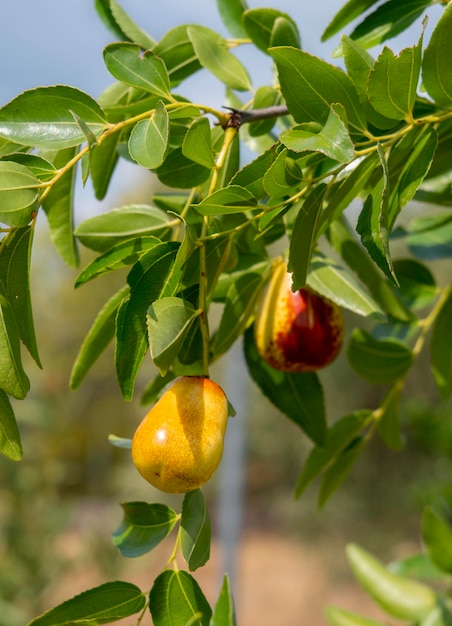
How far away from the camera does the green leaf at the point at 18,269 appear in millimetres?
344

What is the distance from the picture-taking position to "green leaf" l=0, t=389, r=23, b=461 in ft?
1.10

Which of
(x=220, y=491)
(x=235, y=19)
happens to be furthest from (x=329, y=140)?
(x=220, y=491)

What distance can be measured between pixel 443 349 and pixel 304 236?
0.30 metres

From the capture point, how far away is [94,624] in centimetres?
36

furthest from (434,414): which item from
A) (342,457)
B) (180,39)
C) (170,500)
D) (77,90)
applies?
(170,500)

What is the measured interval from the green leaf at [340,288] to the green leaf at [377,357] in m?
0.11

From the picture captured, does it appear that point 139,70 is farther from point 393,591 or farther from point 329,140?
point 393,591

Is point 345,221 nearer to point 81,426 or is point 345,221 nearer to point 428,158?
point 428,158

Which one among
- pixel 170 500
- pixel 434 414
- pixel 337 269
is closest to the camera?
pixel 337 269

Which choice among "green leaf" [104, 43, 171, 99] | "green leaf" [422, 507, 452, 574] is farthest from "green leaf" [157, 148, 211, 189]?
"green leaf" [422, 507, 452, 574]

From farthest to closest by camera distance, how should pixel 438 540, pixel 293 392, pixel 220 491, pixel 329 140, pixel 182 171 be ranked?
pixel 220 491, pixel 438 540, pixel 293 392, pixel 182 171, pixel 329 140

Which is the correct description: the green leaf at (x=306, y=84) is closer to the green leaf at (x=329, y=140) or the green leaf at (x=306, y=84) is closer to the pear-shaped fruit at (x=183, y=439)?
the green leaf at (x=329, y=140)

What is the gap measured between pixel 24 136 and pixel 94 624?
24cm

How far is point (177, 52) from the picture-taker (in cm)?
50
